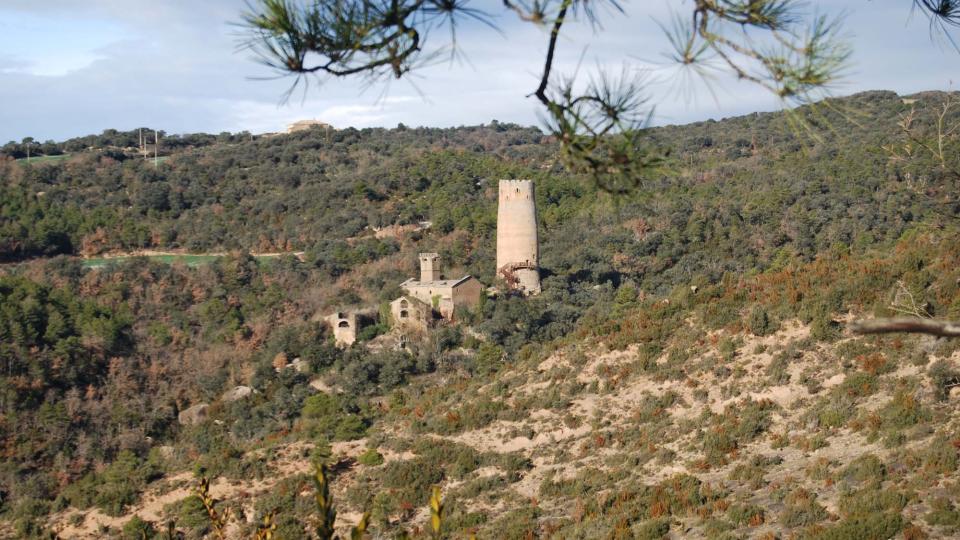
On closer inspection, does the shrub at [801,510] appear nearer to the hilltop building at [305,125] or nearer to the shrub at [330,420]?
the shrub at [330,420]

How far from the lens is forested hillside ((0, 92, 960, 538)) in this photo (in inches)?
536

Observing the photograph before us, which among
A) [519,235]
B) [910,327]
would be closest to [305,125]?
[519,235]

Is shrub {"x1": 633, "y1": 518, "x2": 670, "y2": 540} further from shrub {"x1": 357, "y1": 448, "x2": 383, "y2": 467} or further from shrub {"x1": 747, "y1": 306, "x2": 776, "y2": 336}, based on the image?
shrub {"x1": 747, "y1": 306, "x2": 776, "y2": 336}

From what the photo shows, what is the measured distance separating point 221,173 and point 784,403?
138 feet

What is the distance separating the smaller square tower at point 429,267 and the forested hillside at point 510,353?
112 cm

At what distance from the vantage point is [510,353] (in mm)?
25953

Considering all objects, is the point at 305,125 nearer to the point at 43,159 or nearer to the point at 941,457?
the point at 43,159

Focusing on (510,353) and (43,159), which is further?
(43,159)

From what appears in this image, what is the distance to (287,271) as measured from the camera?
37.0 meters

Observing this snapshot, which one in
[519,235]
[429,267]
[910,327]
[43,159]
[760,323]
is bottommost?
[429,267]

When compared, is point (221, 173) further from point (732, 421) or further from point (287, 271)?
point (732, 421)

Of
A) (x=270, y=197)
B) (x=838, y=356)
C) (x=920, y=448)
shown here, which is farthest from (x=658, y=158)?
(x=270, y=197)

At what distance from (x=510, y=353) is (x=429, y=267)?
5.87 metres

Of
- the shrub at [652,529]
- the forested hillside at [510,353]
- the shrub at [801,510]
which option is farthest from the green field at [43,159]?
the shrub at [801,510]
